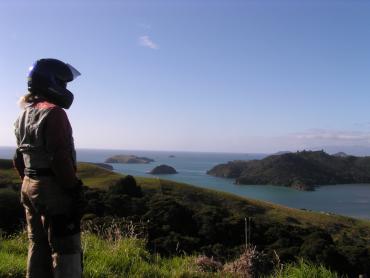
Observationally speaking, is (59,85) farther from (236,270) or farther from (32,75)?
(236,270)

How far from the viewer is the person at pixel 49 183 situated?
3965 mm

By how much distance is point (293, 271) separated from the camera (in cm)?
615

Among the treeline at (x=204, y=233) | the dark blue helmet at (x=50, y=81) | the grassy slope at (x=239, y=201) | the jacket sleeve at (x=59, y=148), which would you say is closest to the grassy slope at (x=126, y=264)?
the jacket sleeve at (x=59, y=148)

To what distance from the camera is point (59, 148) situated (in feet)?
12.9

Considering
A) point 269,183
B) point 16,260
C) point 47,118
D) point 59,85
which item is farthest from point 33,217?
point 269,183

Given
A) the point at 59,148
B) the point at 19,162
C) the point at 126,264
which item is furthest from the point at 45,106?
the point at 126,264

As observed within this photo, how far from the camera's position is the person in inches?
156

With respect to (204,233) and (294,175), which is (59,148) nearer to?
(204,233)

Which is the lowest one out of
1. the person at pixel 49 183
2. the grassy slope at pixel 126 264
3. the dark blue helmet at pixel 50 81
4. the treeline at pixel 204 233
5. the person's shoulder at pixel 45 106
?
the treeline at pixel 204 233

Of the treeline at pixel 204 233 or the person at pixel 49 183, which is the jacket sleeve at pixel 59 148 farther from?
the treeline at pixel 204 233

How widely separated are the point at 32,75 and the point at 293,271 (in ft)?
13.3

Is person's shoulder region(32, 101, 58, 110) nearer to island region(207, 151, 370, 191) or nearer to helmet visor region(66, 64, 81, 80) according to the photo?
helmet visor region(66, 64, 81, 80)

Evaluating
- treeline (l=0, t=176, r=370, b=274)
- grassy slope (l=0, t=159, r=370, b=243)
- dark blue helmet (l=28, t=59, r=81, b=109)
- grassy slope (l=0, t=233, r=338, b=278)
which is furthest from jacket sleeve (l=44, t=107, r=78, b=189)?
grassy slope (l=0, t=159, r=370, b=243)

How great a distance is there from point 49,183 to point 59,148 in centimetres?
34
